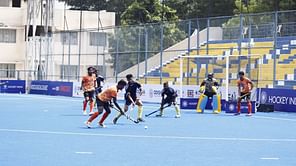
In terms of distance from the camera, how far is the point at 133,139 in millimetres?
16734

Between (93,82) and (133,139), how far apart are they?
9.67 meters

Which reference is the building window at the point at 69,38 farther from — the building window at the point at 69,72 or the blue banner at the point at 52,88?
the blue banner at the point at 52,88

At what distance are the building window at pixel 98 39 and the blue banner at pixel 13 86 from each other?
7829mm

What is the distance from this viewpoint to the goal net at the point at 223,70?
109 ft

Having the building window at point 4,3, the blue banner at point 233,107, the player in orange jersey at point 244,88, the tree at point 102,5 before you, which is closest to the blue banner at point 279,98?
the blue banner at point 233,107

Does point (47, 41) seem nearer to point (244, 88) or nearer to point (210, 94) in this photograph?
point (210, 94)

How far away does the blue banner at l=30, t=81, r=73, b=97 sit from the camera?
4831 cm

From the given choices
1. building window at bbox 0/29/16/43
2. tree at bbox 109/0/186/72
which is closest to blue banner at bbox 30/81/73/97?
tree at bbox 109/0/186/72

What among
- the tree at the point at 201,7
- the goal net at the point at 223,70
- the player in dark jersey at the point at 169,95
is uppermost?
the tree at the point at 201,7

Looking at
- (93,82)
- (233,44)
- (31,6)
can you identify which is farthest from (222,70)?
(31,6)

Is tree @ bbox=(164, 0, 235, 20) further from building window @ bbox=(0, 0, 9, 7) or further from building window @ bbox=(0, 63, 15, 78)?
building window @ bbox=(0, 63, 15, 78)

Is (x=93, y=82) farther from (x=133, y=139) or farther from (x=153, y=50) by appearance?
(x=153, y=50)

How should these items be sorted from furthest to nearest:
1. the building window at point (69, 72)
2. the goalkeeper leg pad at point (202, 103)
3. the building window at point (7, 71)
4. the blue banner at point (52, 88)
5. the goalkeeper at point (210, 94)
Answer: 1. the building window at point (7, 71)
2. the building window at point (69, 72)
3. the blue banner at point (52, 88)
4. the goalkeeper leg pad at point (202, 103)
5. the goalkeeper at point (210, 94)

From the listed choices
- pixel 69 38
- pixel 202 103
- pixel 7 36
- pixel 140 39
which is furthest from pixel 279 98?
pixel 7 36
